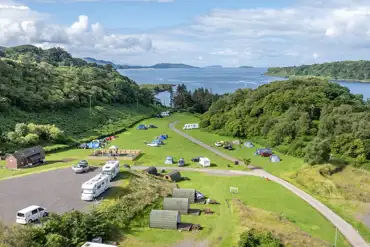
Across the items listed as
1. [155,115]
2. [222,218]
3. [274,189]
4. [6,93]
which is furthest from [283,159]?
[155,115]

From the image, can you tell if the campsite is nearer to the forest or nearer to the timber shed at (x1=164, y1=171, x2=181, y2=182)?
the timber shed at (x1=164, y1=171, x2=181, y2=182)

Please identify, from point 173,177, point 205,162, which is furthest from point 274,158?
point 173,177

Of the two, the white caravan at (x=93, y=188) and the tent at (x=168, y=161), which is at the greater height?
the white caravan at (x=93, y=188)

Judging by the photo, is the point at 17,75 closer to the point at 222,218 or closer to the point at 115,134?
the point at 115,134

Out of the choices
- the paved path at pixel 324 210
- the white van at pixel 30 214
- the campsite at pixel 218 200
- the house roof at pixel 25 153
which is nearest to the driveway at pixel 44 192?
the white van at pixel 30 214

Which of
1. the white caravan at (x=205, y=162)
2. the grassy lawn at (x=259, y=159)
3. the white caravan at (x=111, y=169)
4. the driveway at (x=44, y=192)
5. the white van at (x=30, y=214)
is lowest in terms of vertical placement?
the grassy lawn at (x=259, y=159)

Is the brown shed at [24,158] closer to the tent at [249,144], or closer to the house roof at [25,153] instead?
the house roof at [25,153]
